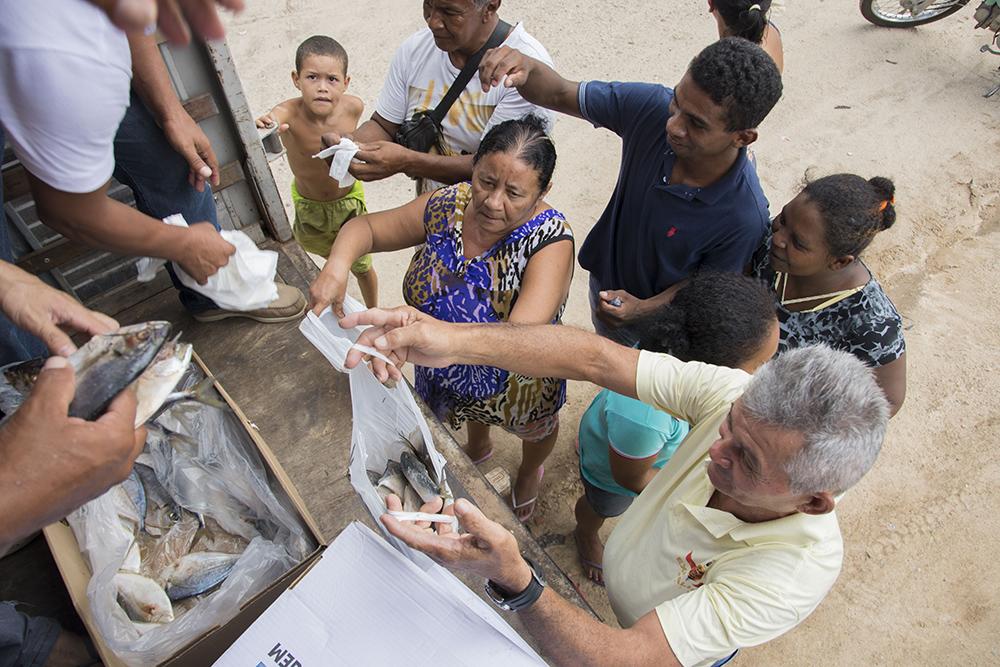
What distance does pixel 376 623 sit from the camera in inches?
50.6

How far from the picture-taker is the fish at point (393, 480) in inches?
66.2

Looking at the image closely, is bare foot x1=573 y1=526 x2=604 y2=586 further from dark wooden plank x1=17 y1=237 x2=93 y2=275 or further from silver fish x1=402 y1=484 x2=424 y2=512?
dark wooden plank x1=17 y1=237 x2=93 y2=275

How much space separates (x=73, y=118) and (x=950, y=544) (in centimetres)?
398

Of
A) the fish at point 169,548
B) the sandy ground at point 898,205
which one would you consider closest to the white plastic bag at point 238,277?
the fish at point 169,548

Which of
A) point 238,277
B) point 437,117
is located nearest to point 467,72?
point 437,117

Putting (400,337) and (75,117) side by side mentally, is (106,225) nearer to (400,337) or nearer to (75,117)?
(75,117)

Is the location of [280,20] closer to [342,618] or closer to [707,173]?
[707,173]

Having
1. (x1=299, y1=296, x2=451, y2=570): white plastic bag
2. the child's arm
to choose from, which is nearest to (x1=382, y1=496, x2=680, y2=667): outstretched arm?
(x1=299, y1=296, x2=451, y2=570): white plastic bag

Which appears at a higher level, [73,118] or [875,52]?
[73,118]

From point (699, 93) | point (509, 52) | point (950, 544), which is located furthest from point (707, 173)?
point (950, 544)

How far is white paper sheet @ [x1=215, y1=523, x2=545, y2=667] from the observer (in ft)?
4.09

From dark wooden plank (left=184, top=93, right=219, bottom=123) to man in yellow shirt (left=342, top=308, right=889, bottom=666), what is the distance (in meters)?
1.29

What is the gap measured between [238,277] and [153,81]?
722 millimetres

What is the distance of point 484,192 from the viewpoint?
7.02 ft
